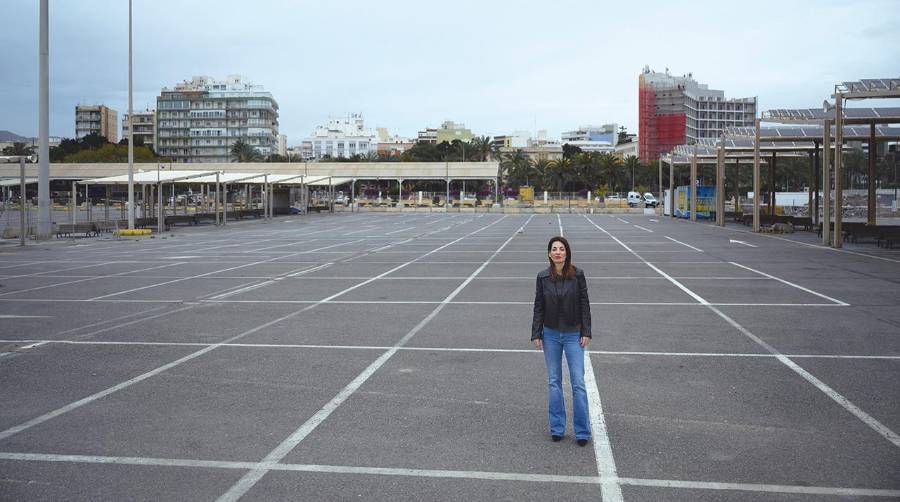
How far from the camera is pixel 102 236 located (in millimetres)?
39844

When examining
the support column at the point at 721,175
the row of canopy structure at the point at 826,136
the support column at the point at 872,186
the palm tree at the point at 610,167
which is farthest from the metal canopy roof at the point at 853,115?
the palm tree at the point at 610,167

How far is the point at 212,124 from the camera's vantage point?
536 ft

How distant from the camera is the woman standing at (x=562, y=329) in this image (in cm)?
640

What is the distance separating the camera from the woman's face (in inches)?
253

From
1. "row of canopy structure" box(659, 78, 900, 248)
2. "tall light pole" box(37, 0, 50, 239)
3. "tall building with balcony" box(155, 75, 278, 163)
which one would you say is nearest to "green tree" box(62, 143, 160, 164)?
"tall building with balcony" box(155, 75, 278, 163)

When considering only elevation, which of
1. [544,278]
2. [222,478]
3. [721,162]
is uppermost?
[721,162]

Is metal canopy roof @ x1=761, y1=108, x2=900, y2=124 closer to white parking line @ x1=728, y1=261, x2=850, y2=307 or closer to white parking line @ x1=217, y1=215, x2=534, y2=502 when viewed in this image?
white parking line @ x1=728, y1=261, x2=850, y2=307

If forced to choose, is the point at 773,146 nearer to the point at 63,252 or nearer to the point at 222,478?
the point at 63,252

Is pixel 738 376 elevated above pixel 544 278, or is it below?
below

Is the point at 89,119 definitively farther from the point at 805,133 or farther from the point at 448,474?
the point at 448,474

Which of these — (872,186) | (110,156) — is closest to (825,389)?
(872,186)

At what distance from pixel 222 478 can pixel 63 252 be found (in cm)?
2761

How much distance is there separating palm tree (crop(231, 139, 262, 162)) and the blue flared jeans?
462 feet

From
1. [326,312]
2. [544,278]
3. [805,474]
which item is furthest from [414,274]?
[805,474]
